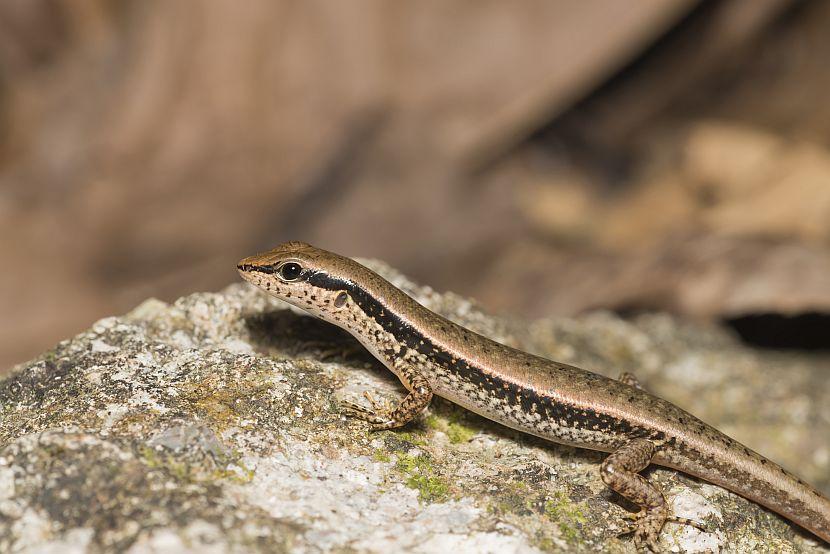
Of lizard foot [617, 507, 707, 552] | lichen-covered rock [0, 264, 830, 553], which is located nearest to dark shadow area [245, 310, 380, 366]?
lichen-covered rock [0, 264, 830, 553]

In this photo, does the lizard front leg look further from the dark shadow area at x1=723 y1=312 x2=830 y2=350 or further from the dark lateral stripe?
the dark shadow area at x1=723 y1=312 x2=830 y2=350

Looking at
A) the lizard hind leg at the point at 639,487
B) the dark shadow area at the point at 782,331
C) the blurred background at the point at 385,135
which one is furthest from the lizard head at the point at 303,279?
the dark shadow area at the point at 782,331

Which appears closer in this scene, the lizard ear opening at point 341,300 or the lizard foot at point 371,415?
the lizard foot at point 371,415

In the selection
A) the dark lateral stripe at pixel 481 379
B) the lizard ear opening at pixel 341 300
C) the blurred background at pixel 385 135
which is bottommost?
the dark lateral stripe at pixel 481 379

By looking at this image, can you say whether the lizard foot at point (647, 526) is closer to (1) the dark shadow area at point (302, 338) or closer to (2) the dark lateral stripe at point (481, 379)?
(2) the dark lateral stripe at point (481, 379)

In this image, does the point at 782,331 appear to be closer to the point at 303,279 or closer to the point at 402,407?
the point at 402,407

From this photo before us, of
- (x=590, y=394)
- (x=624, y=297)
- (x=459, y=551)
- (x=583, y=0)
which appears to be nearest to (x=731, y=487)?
(x=590, y=394)
